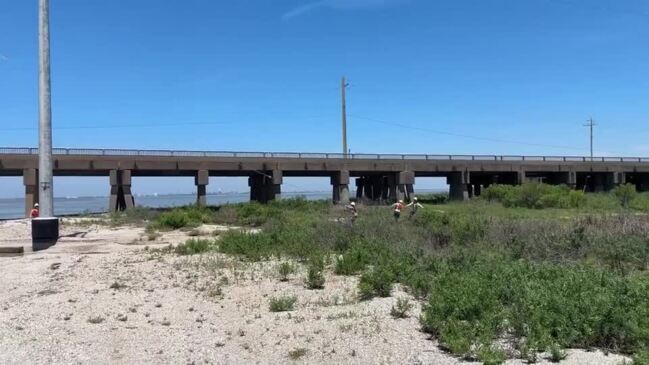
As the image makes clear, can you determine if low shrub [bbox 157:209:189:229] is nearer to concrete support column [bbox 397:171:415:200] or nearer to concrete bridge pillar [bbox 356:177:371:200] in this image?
concrete support column [bbox 397:171:415:200]

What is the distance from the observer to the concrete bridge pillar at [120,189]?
46.9 metres

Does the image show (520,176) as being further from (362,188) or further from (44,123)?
(44,123)

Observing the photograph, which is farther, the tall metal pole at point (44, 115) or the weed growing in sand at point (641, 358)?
the tall metal pole at point (44, 115)

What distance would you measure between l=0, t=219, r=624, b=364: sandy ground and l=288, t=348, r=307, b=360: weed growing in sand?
0.05 feet

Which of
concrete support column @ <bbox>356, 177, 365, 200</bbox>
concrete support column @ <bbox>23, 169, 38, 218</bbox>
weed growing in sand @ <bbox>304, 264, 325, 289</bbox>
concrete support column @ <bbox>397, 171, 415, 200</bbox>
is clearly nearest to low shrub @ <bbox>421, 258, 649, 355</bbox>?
weed growing in sand @ <bbox>304, 264, 325, 289</bbox>

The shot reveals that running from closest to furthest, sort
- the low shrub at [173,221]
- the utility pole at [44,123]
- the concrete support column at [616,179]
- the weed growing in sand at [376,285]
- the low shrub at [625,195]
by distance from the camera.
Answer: the weed growing in sand at [376,285] → the utility pole at [44,123] → the low shrub at [173,221] → the low shrub at [625,195] → the concrete support column at [616,179]

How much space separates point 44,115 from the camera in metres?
23.1

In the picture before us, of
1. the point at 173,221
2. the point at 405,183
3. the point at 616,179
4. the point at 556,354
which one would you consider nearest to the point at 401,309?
the point at 556,354

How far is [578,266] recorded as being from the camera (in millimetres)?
11578

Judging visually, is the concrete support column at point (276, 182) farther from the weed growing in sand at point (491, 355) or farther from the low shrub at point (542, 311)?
the weed growing in sand at point (491, 355)

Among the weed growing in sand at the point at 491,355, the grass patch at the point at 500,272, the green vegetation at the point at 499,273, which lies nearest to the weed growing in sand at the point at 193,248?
the green vegetation at the point at 499,273

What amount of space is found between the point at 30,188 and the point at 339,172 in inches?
1097

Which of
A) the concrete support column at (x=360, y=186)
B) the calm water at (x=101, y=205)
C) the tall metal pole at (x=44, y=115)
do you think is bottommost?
the calm water at (x=101, y=205)

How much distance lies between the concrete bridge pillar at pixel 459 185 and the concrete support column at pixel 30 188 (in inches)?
1645
